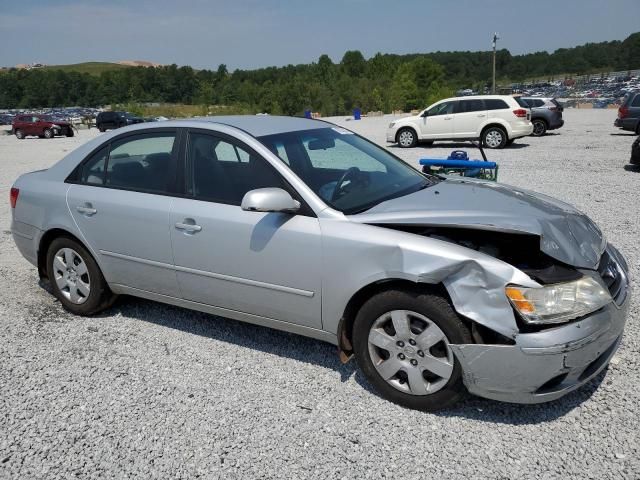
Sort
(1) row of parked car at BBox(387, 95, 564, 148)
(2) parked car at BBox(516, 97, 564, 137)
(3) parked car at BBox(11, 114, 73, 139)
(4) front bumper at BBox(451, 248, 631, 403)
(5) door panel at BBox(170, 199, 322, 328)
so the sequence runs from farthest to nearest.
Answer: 1. (3) parked car at BBox(11, 114, 73, 139)
2. (2) parked car at BBox(516, 97, 564, 137)
3. (1) row of parked car at BBox(387, 95, 564, 148)
4. (5) door panel at BBox(170, 199, 322, 328)
5. (4) front bumper at BBox(451, 248, 631, 403)

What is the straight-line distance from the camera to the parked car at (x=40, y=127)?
1289 inches

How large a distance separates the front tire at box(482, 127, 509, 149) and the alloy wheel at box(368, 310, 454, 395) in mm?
14986

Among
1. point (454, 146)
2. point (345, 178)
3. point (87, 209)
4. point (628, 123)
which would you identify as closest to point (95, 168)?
point (87, 209)

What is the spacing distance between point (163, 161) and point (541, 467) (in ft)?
10.3

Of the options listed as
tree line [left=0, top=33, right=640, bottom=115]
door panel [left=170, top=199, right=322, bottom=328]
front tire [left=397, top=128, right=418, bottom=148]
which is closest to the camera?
door panel [left=170, top=199, right=322, bottom=328]

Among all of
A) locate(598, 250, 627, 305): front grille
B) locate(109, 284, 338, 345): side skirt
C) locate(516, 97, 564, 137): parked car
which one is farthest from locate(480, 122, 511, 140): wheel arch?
locate(109, 284, 338, 345): side skirt

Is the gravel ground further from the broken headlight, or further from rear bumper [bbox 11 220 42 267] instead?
the broken headlight

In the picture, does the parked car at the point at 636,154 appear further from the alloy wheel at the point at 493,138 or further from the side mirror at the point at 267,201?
the side mirror at the point at 267,201

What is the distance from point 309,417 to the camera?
10.1ft

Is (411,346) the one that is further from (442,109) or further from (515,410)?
(442,109)

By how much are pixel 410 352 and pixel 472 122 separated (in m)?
15.2

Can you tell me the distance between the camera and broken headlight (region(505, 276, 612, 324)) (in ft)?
8.76

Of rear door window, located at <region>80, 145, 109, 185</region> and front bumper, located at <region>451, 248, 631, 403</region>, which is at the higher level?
rear door window, located at <region>80, 145, 109, 185</region>

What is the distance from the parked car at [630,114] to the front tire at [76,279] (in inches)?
710
